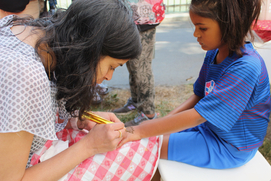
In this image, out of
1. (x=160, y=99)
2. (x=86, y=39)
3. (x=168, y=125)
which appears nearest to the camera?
(x=86, y=39)

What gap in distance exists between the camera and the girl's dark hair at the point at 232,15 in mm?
947

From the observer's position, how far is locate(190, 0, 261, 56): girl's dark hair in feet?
3.11

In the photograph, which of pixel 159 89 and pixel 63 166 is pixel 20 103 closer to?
pixel 63 166

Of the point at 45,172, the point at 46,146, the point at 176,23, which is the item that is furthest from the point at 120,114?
the point at 176,23

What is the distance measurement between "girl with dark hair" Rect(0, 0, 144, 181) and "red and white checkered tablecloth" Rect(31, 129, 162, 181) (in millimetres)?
40

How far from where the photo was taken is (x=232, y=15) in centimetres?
94

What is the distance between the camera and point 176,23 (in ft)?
20.2

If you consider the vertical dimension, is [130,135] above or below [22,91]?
below

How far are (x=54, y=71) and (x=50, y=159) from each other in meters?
0.35

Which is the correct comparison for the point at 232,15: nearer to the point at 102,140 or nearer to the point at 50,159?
the point at 102,140

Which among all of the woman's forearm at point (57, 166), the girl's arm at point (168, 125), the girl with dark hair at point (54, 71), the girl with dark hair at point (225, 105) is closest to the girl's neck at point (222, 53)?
the girl with dark hair at point (225, 105)

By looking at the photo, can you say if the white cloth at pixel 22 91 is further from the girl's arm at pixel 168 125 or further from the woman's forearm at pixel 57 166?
the girl's arm at pixel 168 125

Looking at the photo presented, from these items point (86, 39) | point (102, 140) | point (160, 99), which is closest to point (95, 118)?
point (102, 140)

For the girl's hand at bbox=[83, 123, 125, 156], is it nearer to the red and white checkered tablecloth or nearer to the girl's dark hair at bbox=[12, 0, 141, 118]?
the red and white checkered tablecloth
